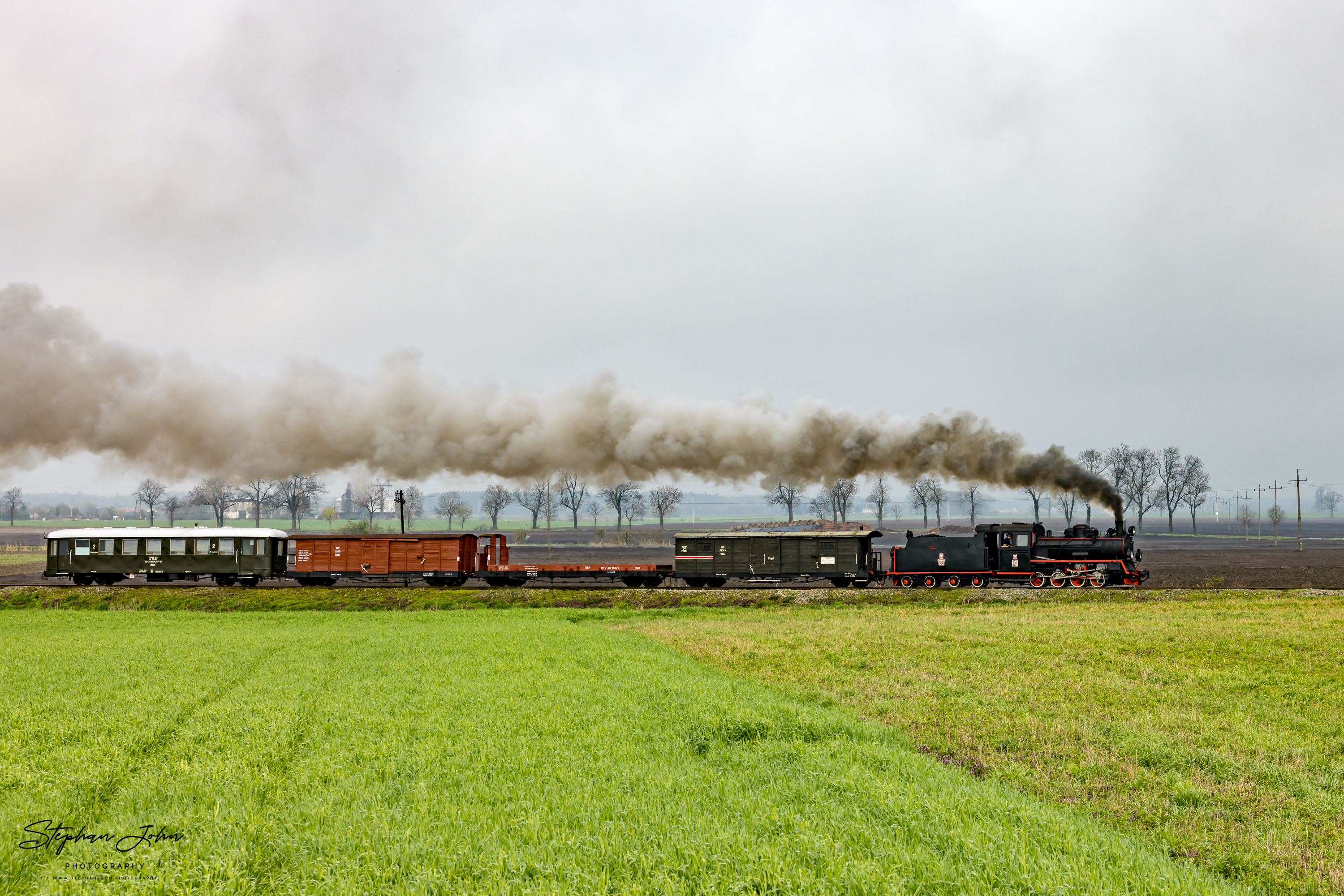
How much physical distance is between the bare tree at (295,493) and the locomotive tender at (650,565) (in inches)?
2273

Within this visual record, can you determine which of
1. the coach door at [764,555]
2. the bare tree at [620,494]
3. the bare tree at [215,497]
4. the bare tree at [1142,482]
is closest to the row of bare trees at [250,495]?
the bare tree at [215,497]

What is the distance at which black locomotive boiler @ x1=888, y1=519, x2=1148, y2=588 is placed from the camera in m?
38.7

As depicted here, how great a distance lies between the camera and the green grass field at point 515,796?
20.3 ft

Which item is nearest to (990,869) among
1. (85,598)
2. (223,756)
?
(223,756)

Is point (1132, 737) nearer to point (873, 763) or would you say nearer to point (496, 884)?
point (873, 763)

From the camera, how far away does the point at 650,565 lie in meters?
41.1

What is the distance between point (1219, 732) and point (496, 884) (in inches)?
441

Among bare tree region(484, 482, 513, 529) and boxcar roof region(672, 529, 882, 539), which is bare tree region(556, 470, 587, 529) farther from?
boxcar roof region(672, 529, 882, 539)

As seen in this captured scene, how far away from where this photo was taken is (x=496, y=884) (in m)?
6.01

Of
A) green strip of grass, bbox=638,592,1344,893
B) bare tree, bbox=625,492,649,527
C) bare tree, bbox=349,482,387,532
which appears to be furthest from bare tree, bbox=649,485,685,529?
green strip of grass, bbox=638,592,1344,893

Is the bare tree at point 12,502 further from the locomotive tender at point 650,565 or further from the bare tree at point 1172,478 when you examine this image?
the bare tree at point 1172,478

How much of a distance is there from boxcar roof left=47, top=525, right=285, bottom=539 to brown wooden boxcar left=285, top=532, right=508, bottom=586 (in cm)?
201

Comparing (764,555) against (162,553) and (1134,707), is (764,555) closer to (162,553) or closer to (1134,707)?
(1134,707)

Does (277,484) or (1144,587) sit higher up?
(277,484)
